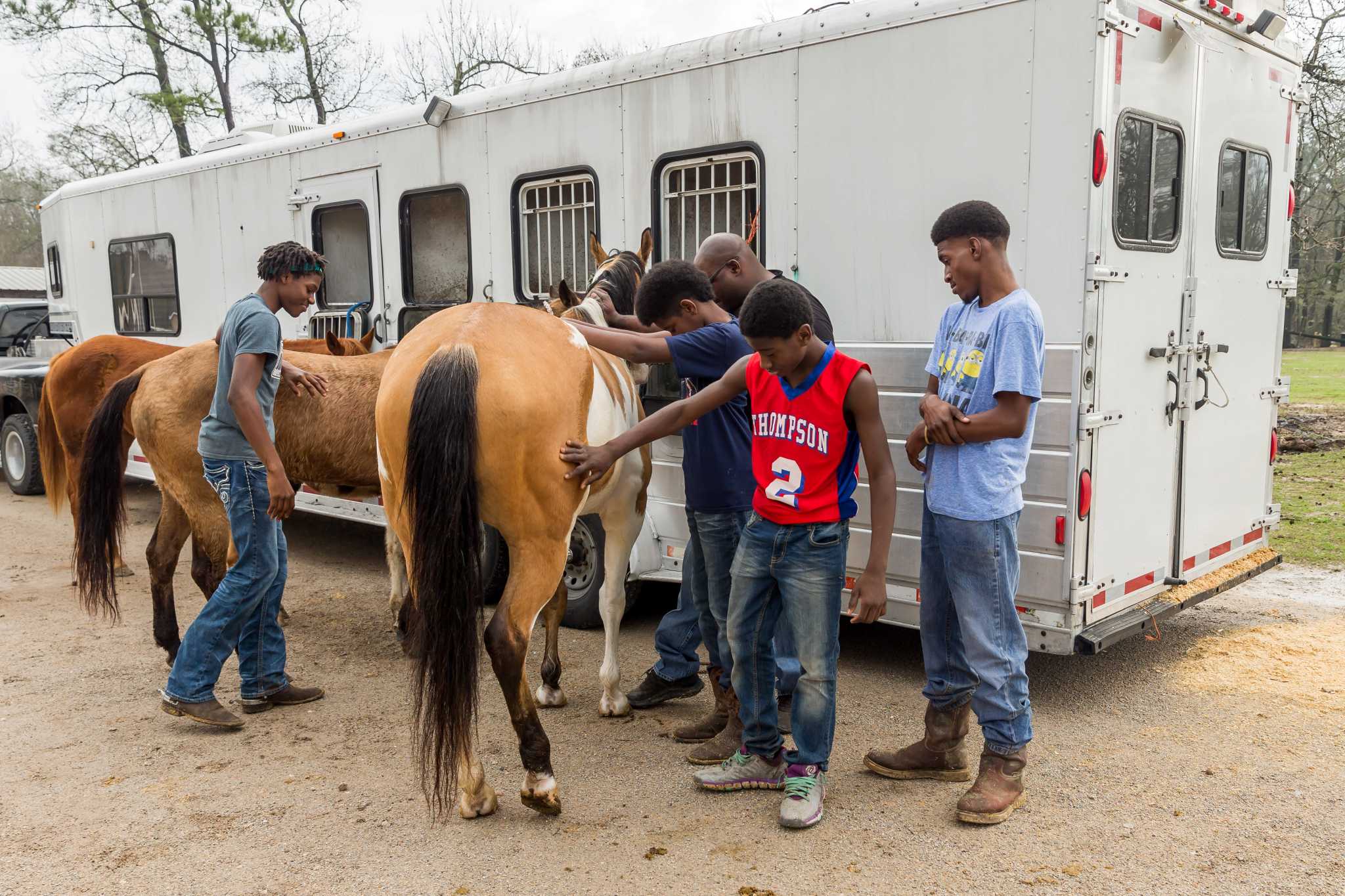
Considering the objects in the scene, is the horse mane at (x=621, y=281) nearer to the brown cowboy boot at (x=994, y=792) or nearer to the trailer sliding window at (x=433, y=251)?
the trailer sliding window at (x=433, y=251)

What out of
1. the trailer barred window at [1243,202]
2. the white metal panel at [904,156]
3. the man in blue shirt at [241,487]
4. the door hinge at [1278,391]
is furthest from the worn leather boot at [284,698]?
the door hinge at [1278,391]

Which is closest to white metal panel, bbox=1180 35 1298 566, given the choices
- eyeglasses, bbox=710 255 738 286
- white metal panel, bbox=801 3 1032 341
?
white metal panel, bbox=801 3 1032 341

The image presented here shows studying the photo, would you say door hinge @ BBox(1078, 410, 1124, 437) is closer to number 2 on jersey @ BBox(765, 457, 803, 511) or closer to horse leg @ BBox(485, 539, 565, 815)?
number 2 on jersey @ BBox(765, 457, 803, 511)

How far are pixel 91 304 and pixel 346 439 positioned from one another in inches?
248

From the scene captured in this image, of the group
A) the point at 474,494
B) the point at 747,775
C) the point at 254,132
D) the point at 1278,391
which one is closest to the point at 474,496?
the point at 474,494

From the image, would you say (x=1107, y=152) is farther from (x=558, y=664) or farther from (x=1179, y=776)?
(x=558, y=664)

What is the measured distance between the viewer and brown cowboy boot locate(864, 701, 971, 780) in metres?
3.59

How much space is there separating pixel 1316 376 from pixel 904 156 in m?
22.0

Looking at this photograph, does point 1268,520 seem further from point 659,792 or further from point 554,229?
point 554,229

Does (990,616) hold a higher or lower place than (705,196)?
lower

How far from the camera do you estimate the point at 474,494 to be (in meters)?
3.20

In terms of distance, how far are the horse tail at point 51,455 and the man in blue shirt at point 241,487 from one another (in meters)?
3.52

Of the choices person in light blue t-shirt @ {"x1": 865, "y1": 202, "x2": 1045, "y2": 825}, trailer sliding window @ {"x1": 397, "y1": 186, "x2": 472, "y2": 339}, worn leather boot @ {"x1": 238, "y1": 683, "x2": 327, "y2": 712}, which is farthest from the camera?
trailer sliding window @ {"x1": 397, "y1": 186, "x2": 472, "y2": 339}

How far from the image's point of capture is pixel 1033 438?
3959 millimetres
